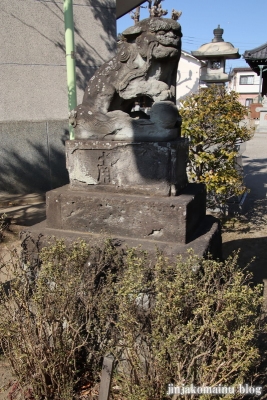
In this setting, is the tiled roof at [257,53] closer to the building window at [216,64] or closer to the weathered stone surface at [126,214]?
the building window at [216,64]

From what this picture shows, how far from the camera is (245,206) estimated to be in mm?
6820

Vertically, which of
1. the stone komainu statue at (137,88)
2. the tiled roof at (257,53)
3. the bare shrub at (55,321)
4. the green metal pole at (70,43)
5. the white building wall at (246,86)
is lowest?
the bare shrub at (55,321)

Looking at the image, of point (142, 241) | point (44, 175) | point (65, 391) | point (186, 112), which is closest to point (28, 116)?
point (44, 175)

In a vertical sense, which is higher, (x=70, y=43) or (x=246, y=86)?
(x=246, y=86)

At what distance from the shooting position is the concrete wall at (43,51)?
6.23 metres

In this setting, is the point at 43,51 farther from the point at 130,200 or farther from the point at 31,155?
the point at 130,200

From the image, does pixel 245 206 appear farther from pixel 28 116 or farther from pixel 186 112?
pixel 28 116

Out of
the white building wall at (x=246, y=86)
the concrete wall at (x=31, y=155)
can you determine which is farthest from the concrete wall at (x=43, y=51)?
the white building wall at (x=246, y=86)

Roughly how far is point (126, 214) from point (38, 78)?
194 inches

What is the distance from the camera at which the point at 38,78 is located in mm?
6582

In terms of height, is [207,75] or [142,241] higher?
[207,75]

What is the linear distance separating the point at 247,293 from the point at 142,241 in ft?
2.83

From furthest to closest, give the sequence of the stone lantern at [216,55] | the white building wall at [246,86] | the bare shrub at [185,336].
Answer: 1. the white building wall at [246,86]
2. the stone lantern at [216,55]
3. the bare shrub at [185,336]

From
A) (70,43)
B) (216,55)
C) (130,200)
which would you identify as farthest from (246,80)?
(130,200)
